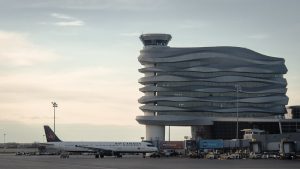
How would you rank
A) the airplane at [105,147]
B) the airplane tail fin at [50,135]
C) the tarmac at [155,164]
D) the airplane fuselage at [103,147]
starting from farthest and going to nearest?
the airplane tail fin at [50,135] → the airplane fuselage at [103,147] → the airplane at [105,147] → the tarmac at [155,164]

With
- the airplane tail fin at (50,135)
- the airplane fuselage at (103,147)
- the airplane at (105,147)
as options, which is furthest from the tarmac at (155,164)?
the airplane tail fin at (50,135)

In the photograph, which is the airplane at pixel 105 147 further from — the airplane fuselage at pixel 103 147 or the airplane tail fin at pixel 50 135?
the airplane tail fin at pixel 50 135

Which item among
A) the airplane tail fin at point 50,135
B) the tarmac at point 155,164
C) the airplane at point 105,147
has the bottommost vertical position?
the tarmac at point 155,164

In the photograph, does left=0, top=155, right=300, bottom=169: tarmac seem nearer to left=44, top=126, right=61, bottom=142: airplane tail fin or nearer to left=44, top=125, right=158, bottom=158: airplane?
left=44, top=125, right=158, bottom=158: airplane

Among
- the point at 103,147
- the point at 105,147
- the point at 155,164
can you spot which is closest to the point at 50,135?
the point at 103,147

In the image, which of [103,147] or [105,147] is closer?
[103,147]

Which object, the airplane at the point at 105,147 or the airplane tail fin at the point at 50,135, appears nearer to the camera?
the airplane at the point at 105,147

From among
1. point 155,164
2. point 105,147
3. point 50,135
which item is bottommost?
point 155,164

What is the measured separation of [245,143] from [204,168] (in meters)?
88.7

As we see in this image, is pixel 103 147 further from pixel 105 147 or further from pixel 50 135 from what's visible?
pixel 50 135

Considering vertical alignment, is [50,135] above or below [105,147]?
above

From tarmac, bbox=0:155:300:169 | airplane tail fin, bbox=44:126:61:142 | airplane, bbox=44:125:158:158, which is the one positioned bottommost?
tarmac, bbox=0:155:300:169

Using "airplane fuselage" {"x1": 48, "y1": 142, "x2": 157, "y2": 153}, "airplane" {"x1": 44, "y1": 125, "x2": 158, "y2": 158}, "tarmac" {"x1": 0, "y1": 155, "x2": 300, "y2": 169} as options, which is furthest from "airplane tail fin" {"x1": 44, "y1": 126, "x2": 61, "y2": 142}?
"tarmac" {"x1": 0, "y1": 155, "x2": 300, "y2": 169}

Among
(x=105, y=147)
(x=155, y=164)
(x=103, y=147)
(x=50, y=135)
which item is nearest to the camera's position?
(x=155, y=164)
